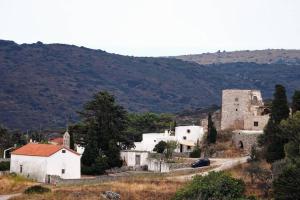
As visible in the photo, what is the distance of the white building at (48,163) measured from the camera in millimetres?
61938

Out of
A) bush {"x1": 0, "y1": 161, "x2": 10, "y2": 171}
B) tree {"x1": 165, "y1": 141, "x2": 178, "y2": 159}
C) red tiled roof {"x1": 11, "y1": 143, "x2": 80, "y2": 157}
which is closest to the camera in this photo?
red tiled roof {"x1": 11, "y1": 143, "x2": 80, "y2": 157}

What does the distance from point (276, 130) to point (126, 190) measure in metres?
14.8

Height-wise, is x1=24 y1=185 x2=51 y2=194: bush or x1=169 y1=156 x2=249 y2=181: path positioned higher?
x1=169 y1=156 x2=249 y2=181: path

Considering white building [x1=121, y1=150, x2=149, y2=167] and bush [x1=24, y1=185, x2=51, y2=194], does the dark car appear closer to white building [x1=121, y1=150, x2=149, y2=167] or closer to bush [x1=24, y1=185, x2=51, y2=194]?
white building [x1=121, y1=150, x2=149, y2=167]

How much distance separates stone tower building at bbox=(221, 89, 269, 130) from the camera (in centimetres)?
7462

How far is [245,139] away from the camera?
231 feet

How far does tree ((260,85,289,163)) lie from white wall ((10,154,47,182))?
20.2 metres

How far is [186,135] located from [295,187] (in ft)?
122

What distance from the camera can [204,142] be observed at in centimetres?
7531

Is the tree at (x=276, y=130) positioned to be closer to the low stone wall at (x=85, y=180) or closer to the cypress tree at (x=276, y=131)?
the cypress tree at (x=276, y=131)

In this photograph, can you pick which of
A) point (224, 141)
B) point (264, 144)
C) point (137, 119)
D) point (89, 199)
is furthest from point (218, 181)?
point (137, 119)

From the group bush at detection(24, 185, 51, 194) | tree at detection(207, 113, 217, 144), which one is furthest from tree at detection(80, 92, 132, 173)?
bush at detection(24, 185, 51, 194)

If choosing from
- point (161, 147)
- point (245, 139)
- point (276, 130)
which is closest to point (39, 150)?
point (161, 147)

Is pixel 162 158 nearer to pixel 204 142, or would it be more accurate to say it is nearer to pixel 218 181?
pixel 204 142
